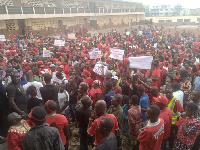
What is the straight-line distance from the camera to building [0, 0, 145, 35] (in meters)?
20.4

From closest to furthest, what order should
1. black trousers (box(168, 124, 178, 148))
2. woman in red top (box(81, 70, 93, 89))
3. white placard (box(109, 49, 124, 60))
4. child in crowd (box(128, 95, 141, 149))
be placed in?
1. child in crowd (box(128, 95, 141, 149))
2. black trousers (box(168, 124, 178, 148))
3. woman in red top (box(81, 70, 93, 89))
4. white placard (box(109, 49, 124, 60))

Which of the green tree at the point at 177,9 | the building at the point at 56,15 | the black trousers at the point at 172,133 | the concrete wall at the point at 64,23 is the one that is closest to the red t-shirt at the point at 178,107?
the black trousers at the point at 172,133

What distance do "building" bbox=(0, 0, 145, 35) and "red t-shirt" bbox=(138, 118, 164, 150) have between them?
2051 cm

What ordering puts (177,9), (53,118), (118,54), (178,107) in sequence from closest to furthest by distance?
(53,118) < (178,107) < (118,54) < (177,9)

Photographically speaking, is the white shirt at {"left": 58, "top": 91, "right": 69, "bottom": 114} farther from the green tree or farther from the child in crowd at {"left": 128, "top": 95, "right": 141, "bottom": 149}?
the green tree

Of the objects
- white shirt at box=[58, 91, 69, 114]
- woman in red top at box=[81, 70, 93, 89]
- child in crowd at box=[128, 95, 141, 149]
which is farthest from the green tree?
child in crowd at box=[128, 95, 141, 149]

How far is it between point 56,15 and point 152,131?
24909 mm

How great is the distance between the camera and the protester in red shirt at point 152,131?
2.68 meters

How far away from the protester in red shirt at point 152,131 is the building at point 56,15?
20.5 meters

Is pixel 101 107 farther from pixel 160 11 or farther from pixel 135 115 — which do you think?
pixel 160 11

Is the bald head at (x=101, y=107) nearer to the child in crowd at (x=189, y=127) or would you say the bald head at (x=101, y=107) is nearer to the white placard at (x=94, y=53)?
the child in crowd at (x=189, y=127)

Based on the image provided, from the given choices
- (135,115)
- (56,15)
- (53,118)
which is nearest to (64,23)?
(56,15)

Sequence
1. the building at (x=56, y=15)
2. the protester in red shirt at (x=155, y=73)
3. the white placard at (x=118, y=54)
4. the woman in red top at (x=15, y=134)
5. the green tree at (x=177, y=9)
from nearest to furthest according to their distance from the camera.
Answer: the woman in red top at (x=15, y=134)
the protester in red shirt at (x=155, y=73)
the white placard at (x=118, y=54)
the building at (x=56, y=15)
the green tree at (x=177, y=9)

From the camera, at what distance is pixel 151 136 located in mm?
2680
